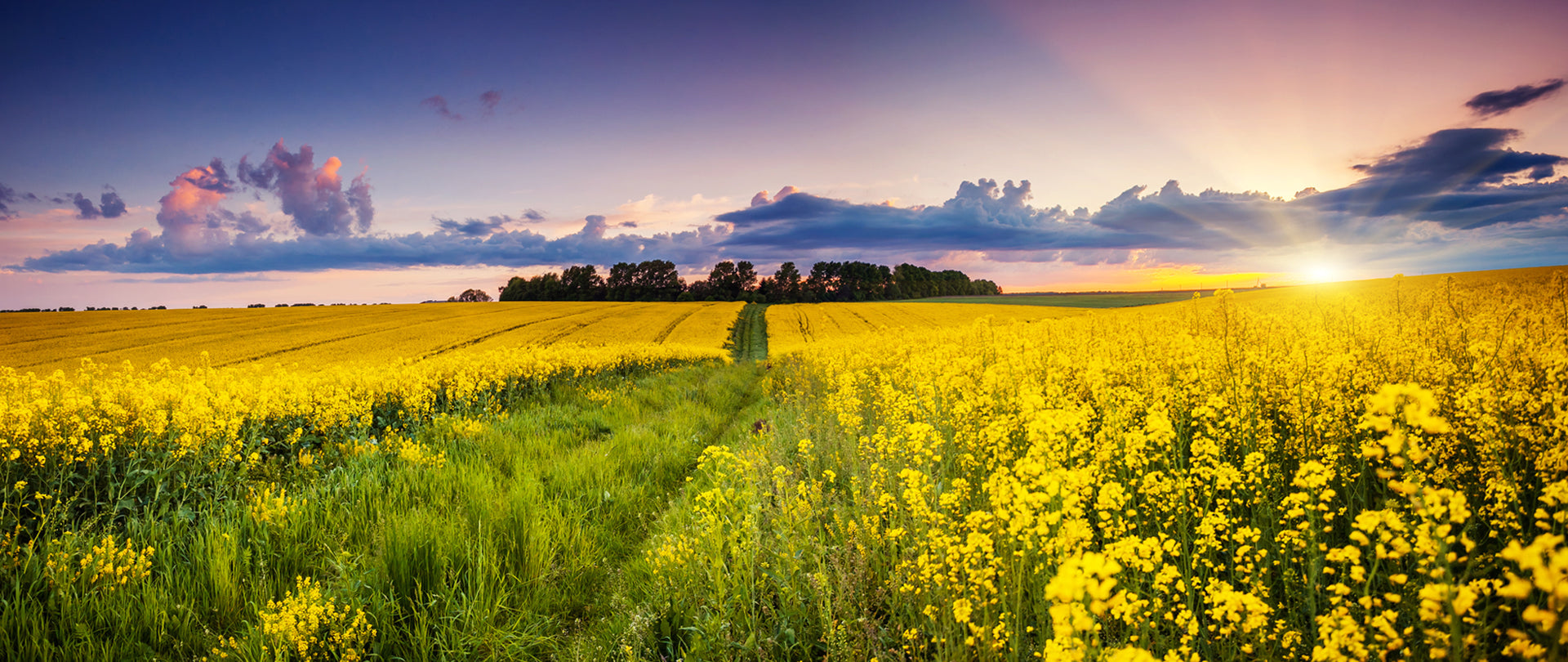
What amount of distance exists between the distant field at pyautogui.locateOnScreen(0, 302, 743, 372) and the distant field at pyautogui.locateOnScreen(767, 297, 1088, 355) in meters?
4.77

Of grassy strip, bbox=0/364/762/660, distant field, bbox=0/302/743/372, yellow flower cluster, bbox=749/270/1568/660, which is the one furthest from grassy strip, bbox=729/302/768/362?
yellow flower cluster, bbox=749/270/1568/660

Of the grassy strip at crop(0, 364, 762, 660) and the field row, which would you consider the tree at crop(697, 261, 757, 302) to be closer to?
the field row

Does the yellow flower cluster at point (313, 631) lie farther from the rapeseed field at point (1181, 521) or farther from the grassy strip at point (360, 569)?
the rapeseed field at point (1181, 521)

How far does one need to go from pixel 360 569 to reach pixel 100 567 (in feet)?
4.70

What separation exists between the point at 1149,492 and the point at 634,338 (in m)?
29.3

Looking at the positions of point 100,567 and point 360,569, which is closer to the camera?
point 100,567

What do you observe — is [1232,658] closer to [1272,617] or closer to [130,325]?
[1272,617]

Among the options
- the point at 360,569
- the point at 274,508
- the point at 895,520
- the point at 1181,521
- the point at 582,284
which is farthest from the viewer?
the point at 582,284

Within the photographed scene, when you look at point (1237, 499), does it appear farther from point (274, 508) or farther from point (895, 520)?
point (274, 508)

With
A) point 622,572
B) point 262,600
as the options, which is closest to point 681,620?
point 622,572

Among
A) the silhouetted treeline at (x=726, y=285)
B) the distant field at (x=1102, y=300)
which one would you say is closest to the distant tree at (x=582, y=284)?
the silhouetted treeline at (x=726, y=285)

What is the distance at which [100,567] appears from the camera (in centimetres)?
360

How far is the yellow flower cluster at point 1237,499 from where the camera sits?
5.51 feet

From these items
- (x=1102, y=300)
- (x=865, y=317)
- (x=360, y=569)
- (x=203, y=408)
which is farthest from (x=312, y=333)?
(x=1102, y=300)
